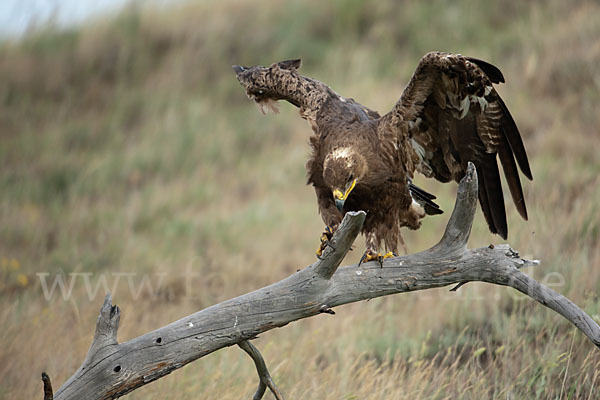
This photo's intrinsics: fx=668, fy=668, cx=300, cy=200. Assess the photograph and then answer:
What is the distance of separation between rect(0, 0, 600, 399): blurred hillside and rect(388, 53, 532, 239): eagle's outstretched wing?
92 cm

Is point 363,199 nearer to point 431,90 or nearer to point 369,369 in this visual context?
point 431,90

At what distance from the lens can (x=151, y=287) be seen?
5.97 meters

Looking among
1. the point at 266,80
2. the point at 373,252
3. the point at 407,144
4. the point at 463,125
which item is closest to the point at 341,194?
the point at 373,252

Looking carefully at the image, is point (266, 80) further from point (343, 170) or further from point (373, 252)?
point (373, 252)

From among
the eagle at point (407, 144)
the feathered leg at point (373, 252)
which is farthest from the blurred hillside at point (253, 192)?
the eagle at point (407, 144)

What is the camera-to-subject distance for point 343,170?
3344mm

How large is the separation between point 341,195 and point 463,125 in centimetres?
92

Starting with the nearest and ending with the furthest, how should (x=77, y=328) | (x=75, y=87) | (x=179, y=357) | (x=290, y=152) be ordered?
(x=179, y=357)
(x=77, y=328)
(x=290, y=152)
(x=75, y=87)

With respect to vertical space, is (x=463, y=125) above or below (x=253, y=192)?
below

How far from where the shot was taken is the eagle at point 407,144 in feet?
11.2

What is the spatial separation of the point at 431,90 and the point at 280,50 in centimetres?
650

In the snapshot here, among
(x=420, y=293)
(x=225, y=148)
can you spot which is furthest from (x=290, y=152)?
(x=420, y=293)

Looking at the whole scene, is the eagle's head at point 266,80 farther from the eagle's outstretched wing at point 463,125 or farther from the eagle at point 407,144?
the eagle's outstretched wing at point 463,125

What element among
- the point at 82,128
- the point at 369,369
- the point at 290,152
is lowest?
the point at 369,369
